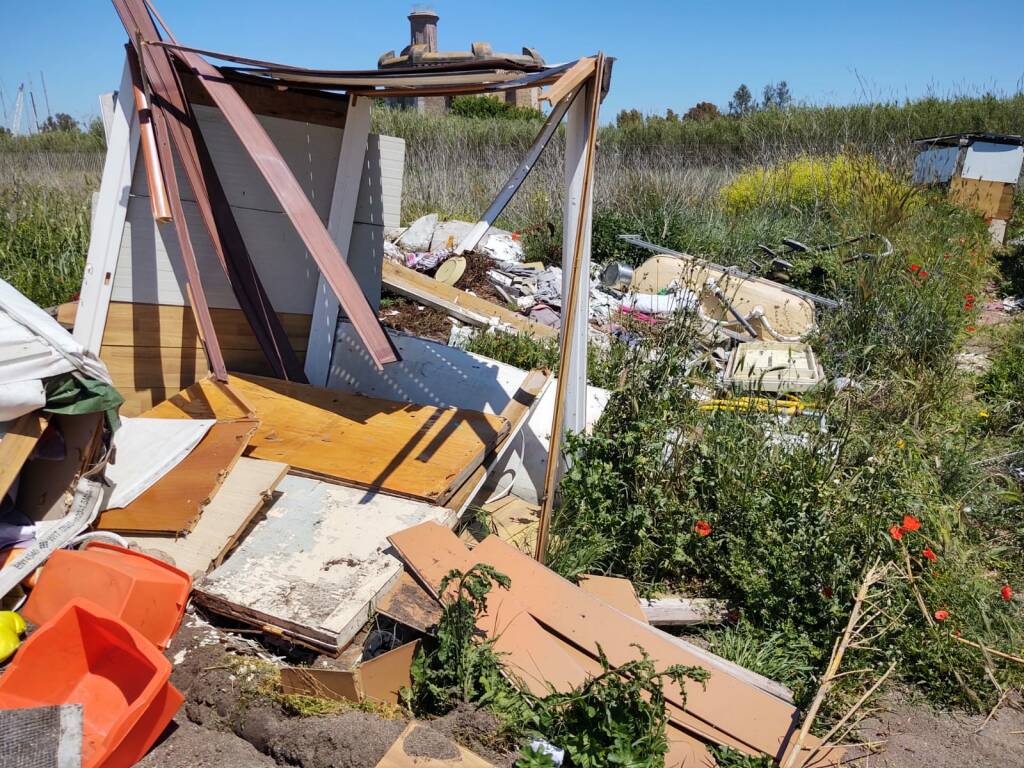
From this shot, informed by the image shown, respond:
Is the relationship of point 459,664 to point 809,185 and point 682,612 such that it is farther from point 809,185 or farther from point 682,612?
point 809,185

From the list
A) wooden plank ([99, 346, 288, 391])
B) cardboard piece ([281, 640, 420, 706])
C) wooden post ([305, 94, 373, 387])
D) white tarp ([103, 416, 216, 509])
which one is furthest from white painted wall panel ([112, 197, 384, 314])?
cardboard piece ([281, 640, 420, 706])

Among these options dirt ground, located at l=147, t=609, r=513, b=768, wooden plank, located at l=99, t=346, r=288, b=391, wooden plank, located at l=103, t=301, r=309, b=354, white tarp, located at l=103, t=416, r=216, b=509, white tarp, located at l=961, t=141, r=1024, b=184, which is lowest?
dirt ground, located at l=147, t=609, r=513, b=768

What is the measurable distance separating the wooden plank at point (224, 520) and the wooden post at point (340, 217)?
47.2 inches

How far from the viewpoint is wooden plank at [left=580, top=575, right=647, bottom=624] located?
3.03 meters

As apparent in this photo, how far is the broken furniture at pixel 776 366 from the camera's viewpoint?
16.1 ft

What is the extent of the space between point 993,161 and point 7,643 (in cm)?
1192

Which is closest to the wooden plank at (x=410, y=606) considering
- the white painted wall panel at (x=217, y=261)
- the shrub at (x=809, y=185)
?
the white painted wall panel at (x=217, y=261)

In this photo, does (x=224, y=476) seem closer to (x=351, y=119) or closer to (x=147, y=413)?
(x=147, y=413)

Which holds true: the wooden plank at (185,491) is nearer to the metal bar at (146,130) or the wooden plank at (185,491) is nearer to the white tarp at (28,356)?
the white tarp at (28,356)

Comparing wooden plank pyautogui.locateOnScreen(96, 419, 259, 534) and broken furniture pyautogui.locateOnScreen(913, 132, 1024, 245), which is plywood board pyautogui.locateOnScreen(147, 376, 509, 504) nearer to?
wooden plank pyautogui.locateOnScreen(96, 419, 259, 534)

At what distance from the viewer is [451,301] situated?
6.98 meters

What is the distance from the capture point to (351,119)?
13.5 feet

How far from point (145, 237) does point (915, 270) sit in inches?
236

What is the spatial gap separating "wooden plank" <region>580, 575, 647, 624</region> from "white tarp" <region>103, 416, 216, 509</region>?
1943 millimetres
